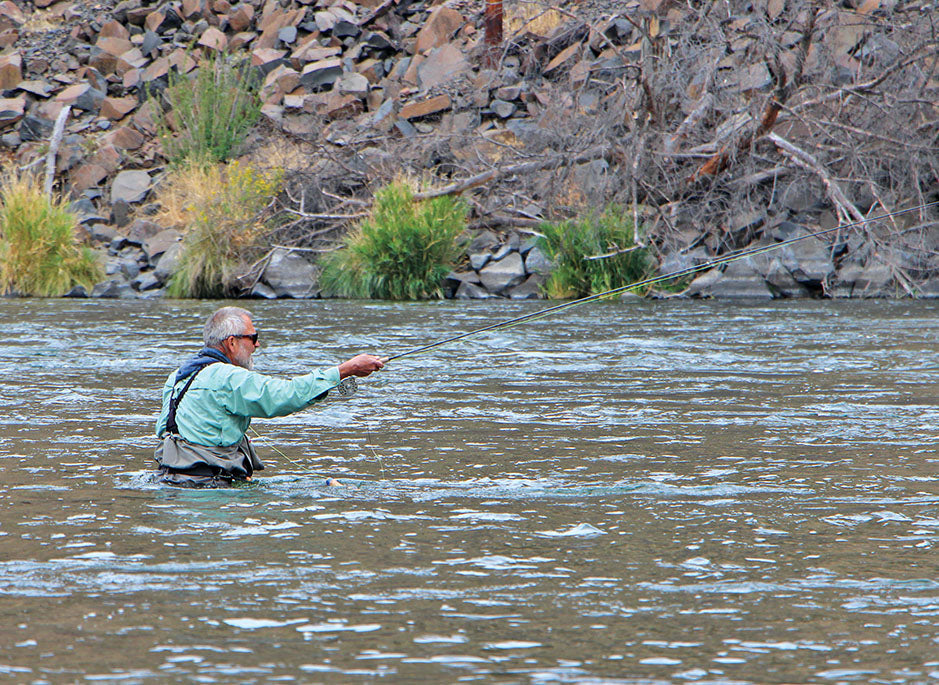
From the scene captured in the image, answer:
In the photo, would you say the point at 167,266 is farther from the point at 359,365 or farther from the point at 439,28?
the point at 359,365

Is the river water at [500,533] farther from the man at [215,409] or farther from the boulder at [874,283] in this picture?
the boulder at [874,283]

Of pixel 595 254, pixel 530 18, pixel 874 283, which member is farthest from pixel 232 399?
pixel 530 18

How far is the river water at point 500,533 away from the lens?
12.1 ft

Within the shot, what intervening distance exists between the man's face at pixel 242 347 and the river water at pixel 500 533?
580 millimetres

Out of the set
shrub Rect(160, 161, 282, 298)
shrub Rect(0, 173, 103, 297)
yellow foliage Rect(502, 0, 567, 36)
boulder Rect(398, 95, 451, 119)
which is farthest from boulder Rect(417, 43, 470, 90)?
shrub Rect(0, 173, 103, 297)

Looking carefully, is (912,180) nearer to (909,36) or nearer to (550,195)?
(909,36)

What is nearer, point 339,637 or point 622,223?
point 339,637

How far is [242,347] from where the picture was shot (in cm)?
604

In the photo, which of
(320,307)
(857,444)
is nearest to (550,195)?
(320,307)

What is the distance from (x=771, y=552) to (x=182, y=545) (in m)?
2.13

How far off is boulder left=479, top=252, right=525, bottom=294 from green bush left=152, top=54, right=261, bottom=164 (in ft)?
22.3

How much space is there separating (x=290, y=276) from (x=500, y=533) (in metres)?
13.8

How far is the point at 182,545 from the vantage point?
493cm

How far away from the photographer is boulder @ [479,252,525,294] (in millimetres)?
17688
